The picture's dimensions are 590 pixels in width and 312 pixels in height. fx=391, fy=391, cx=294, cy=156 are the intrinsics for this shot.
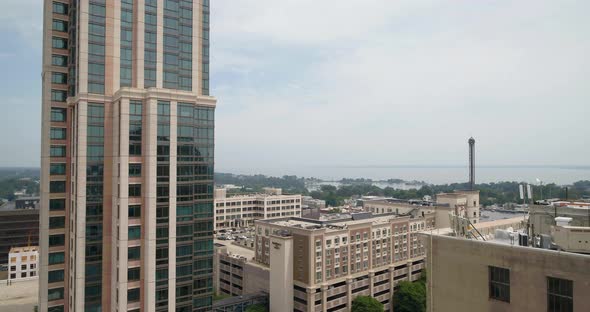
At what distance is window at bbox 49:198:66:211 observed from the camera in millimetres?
51734

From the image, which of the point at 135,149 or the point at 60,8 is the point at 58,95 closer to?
the point at 60,8

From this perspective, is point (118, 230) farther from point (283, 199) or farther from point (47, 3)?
point (283, 199)

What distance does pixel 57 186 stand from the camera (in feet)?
171

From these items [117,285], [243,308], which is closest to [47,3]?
[117,285]

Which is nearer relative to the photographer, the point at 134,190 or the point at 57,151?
the point at 134,190

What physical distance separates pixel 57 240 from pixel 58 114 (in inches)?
664

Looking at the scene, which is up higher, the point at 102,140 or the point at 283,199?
the point at 102,140

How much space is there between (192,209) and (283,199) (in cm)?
12491

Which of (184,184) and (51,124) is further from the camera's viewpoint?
(51,124)

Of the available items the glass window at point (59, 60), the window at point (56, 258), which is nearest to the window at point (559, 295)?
the window at point (56, 258)

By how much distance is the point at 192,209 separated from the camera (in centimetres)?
4934

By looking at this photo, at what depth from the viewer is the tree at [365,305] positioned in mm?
76125

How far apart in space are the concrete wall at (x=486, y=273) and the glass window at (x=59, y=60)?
2146 inches

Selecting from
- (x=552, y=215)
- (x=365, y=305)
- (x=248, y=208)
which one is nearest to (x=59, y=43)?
(x=552, y=215)
